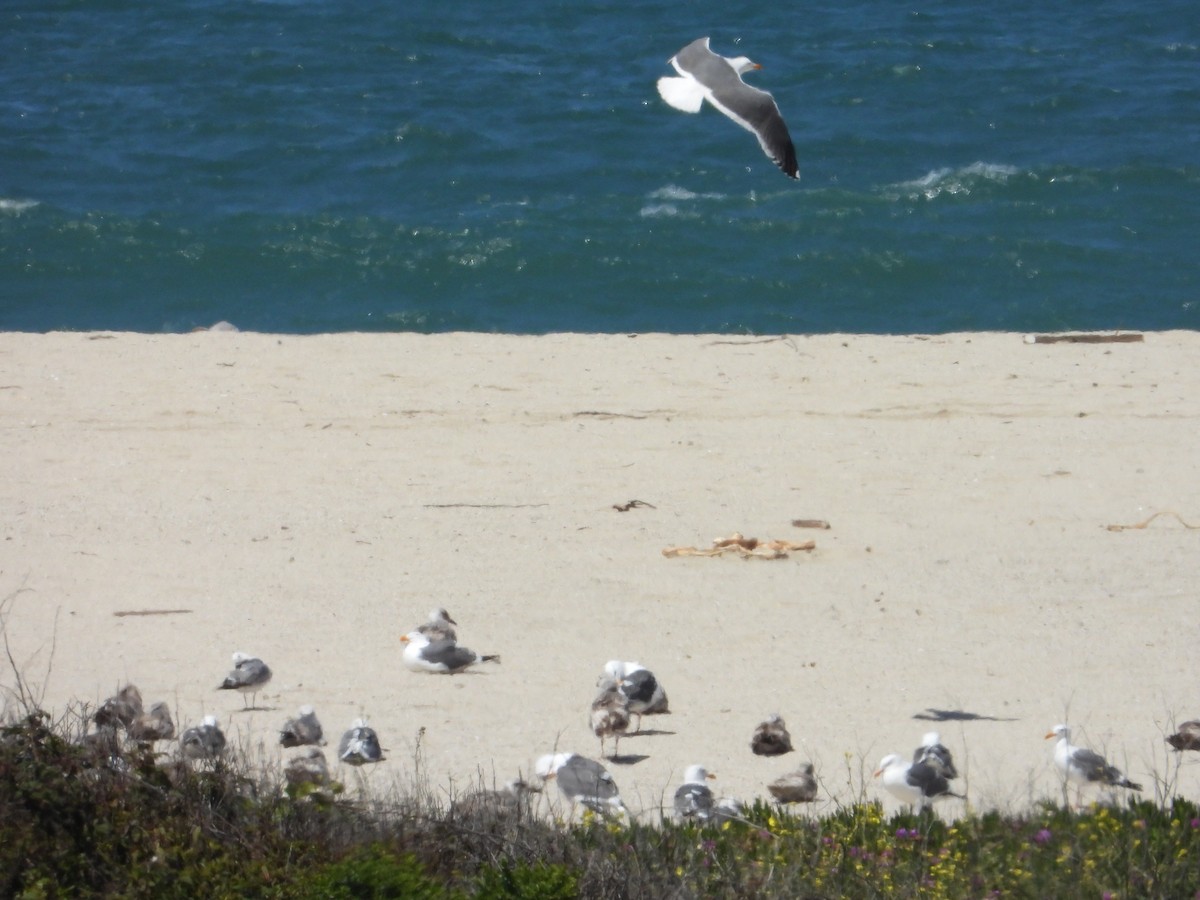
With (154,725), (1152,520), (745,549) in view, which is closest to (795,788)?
(154,725)

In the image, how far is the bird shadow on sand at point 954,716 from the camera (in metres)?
6.18

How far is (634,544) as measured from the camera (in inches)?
339

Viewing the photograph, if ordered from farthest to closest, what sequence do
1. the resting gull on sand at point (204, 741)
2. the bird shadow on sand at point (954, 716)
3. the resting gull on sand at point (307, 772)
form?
the bird shadow on sand at point (954, 716) → the resting gull on sand at point (204, 741) → the resting gull on sand at point (307, 772)

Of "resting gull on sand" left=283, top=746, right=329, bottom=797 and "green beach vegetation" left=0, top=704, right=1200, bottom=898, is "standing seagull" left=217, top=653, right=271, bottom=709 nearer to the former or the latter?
"resting gull on sand" left=283, top=746, right=329, bottom=797

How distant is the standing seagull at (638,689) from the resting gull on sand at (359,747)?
999 millimetres

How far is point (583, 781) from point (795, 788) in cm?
72

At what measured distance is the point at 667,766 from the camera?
225 inches

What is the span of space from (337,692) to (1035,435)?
5983 mm

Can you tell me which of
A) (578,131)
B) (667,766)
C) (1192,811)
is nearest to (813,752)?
(667,766)

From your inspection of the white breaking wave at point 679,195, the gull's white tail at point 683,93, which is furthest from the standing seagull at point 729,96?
the white breaking wave at point 679,195

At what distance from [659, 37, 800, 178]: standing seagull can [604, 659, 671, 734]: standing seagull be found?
8.11 ft

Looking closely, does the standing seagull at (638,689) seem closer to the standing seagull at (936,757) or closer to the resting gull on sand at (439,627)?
the resting gull on sand at (439,627)

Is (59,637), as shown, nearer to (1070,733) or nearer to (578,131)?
(1070,733)

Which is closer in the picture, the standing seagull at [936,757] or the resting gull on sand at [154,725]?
the standing seagull at [936,757]
